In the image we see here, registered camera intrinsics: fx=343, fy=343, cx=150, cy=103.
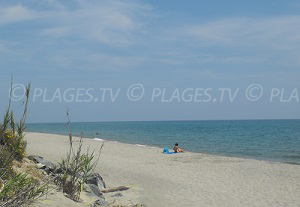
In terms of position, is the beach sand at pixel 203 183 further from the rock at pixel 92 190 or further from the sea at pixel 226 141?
the sea at pixel 226 141

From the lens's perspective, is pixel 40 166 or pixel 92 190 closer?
pixel 92 190

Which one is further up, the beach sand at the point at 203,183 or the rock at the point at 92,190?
the rock at the point at 92,190

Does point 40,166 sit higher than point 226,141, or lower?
higher

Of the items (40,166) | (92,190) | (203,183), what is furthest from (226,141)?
(92,190)

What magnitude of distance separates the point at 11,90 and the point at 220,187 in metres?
9.11

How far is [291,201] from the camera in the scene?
10.2 m

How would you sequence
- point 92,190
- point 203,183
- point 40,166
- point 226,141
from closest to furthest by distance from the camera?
point 92,190, point 40,166, point 203,183, point 226,141

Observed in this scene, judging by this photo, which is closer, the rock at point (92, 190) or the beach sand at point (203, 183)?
the rock at point (92, 190)

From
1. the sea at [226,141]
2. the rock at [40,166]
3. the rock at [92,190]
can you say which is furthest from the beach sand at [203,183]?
the sea at [226,141]

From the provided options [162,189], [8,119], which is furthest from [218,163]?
[8,119]

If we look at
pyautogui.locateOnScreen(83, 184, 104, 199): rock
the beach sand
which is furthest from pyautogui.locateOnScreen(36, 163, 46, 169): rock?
the beach sand

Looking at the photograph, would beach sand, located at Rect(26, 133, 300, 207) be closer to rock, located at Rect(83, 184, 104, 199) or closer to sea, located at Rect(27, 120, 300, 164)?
rock, located at Rect(83, 184, 104, 199)

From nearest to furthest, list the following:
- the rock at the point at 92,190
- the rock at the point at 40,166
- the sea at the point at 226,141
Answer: the rock at the point at 92,190 < the rock at the point at 40,166 < the sea at the point at 226,141

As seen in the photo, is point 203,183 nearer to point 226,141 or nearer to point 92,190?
point 92,190
